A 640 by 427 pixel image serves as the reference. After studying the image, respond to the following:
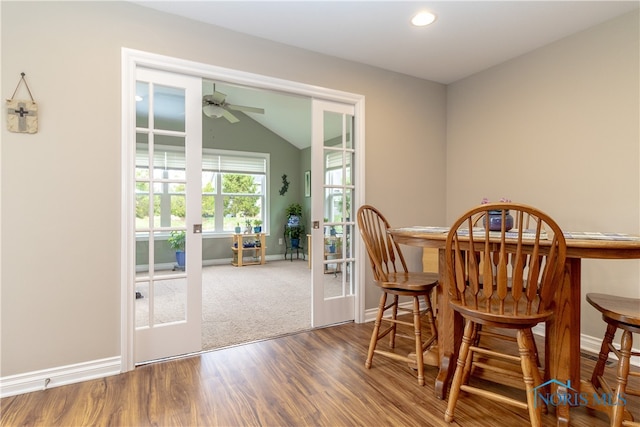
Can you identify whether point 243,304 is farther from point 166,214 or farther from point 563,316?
point 563,316

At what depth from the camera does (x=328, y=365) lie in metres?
2.23

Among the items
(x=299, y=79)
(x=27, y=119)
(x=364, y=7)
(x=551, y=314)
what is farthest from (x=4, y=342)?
(x=364, y=7)

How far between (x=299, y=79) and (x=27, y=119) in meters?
Result: 1.87

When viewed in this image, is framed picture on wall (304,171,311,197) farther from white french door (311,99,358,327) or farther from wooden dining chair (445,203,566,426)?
wooden dining chair (445,203,566,426)

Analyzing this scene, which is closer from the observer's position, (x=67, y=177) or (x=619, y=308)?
(x=619, y=308)

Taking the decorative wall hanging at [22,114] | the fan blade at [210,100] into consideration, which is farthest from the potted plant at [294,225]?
the decorative wall hanging at [22,114]

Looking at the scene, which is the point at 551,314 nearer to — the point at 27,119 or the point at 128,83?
the point at 128,83

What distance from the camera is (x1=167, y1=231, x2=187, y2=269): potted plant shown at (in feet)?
7.89

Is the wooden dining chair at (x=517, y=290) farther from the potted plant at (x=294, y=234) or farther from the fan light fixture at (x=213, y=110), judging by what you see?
the potted plant at (x=294, y=234)

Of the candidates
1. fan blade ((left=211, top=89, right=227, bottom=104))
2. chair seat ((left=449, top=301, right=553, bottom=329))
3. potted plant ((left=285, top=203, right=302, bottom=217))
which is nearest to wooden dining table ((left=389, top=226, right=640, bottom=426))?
chair seat ((left=449, top=301, right=553, bottom=329))

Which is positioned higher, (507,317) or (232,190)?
(232,190)

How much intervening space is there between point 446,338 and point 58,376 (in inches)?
93.3

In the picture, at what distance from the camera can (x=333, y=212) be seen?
3121mm

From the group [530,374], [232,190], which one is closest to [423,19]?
[530,374]
